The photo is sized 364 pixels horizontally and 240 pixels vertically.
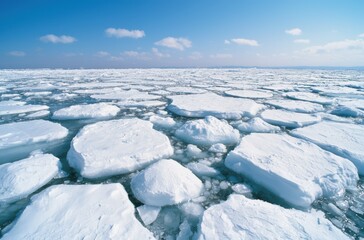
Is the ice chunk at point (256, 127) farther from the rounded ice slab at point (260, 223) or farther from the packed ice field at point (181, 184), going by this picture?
the rounded ice slab at point (260, 223)

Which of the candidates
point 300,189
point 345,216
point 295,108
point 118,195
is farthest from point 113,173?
point 295,108

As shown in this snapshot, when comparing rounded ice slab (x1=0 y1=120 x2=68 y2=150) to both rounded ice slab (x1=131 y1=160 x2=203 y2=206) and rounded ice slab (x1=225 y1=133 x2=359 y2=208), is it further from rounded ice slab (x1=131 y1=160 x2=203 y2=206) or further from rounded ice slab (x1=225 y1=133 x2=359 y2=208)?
rounded ice slab (x1=225 y1=133 x2=359 y2=208)

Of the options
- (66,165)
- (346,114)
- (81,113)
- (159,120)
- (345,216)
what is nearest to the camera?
(345,216)

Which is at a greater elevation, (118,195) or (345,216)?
(118,195)

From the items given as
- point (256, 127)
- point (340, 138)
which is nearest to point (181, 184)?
point (256, 127)

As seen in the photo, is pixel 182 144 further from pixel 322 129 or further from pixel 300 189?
pixel 322 129

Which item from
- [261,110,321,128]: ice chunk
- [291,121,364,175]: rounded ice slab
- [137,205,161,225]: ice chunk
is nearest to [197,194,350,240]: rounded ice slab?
[137,205,161,225]: ice chunk
